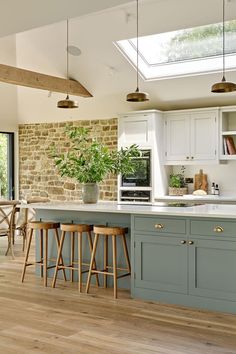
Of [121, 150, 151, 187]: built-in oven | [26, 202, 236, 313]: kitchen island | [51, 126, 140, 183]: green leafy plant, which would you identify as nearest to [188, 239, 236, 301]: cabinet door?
[26, 202, 236, 313]: kitchen island

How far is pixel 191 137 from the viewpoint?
8.33m

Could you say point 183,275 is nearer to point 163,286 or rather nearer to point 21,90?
point 163,286

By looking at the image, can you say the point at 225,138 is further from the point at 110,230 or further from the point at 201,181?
the point at 110,230

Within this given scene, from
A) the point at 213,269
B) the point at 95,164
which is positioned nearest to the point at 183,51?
the point at 95,164

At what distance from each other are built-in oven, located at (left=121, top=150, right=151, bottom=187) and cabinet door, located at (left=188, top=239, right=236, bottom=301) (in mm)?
3713

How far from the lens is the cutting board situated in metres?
8.67

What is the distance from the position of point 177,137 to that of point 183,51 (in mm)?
1569

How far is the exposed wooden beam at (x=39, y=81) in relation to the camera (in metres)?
7.75

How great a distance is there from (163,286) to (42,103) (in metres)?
5.77

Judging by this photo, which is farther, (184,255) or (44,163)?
(44,163)

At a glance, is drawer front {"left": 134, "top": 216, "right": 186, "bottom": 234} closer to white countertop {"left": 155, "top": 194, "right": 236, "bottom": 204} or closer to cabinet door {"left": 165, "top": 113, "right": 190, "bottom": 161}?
white countertop {"left": 155, "top": 194, "right": 236, "bottom": 204}

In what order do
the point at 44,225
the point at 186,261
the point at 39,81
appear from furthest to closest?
1. the point at 39,81
2. the point at 44,225
3. the point at 186,261

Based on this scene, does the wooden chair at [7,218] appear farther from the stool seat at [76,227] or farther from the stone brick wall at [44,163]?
the stool seat at [76,227]

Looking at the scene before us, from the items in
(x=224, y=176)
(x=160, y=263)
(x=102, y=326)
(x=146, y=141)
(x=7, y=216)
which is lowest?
(x=102, y=326)
